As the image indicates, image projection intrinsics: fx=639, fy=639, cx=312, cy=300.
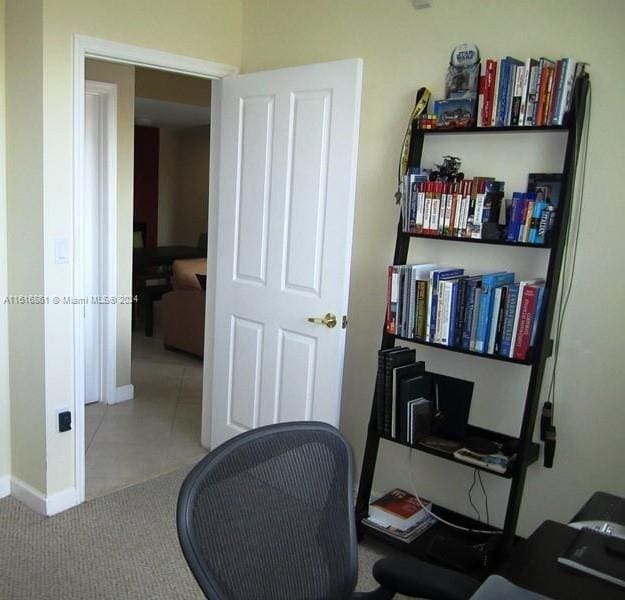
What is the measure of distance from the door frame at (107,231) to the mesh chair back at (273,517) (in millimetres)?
2967

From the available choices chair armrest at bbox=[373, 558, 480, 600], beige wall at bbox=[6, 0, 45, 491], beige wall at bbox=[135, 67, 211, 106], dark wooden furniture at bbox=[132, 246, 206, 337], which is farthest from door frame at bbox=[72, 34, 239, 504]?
dark wooden furniture at bbox=[132, 246, 206, 337]

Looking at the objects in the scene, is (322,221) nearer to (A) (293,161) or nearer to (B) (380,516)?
(A) (293,161)

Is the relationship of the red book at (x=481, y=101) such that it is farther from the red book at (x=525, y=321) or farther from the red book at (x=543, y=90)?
the red book at (x=525, y=321)

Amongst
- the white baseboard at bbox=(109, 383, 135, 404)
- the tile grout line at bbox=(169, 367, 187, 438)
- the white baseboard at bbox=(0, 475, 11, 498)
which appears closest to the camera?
the white baseboard at bbox=(0, 475, 11, 498)

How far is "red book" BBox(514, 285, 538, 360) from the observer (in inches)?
85.4

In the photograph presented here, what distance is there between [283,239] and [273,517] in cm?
180

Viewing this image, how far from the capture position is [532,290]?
216 centimetres

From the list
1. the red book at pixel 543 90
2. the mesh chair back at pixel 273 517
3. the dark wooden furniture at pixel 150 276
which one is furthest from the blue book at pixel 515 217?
the dark wooden furniture at pixel 150 276

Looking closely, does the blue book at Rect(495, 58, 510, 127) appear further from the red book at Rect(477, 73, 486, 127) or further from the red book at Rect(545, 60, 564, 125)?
the red book at Rect(545, 60, 564, 125)

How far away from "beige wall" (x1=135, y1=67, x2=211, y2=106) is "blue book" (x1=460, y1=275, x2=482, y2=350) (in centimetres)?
377

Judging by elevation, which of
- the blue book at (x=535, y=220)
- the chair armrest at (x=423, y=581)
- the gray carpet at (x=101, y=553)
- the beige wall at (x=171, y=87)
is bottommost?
the gray carpet at (x=101, y=553)

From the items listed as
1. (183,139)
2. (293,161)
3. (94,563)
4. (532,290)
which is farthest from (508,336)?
(183,139)

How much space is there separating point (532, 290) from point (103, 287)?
2.86 metres

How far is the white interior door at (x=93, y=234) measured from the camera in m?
3.90
